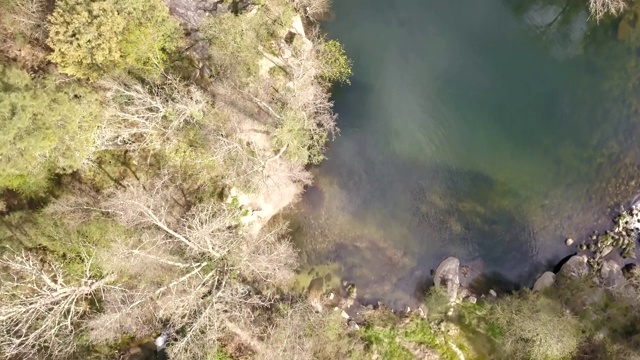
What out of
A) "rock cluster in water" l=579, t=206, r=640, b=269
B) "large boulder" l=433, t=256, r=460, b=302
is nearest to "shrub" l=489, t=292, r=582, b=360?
"large boulder" l=433, t=256, r=460, b=302

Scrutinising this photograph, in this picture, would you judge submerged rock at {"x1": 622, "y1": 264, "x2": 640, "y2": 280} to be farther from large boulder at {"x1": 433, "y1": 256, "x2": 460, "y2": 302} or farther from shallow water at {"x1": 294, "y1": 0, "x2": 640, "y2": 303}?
large boulder at {"x1": 433, "y1": 256, "x2": 460, "y2": 302}

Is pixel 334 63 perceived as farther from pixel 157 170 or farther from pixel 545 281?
pixel 545 281

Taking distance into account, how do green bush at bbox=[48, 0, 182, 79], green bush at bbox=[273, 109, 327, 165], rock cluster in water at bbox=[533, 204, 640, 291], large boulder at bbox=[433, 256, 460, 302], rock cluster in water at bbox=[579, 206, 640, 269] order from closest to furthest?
1. green bush at bbox=[48, 0, 182, 79]
2. green bush at bbox=[273, 109, 327, 165]
3. large boulder at bbox=[433, 256, 460, 302]
4. rock cluster in water at bbox=[533, 204, 640, 291]
5. rock cluster in water at bbox=[579, 206, 640, 269]

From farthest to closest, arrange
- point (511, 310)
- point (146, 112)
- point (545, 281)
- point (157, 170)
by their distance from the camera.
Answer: point (545, 281) → point (511, 310) → point (157, 170) → point (146, 112)

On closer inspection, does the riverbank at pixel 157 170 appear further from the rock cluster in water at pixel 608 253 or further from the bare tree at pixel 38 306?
the rock cluster in water at pixel 608 253

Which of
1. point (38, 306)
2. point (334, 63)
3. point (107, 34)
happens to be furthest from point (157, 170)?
point (334, 63)

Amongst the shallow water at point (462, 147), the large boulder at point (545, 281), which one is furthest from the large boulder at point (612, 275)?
the large boulder at point (545, 281)
